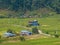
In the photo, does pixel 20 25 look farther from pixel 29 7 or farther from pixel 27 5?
pixel 27 5

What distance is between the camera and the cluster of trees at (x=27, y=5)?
391 ft

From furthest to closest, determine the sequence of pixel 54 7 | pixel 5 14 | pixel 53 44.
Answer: pixel 54 7 → pixel 5 14 → pixel 53 44

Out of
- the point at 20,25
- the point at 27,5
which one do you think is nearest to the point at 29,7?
the point at 27,5

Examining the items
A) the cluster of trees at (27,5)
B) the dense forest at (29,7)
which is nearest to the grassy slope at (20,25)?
the dense forest at (29,7)

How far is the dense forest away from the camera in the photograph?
374 feet

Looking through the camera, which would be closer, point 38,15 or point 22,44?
point 22,44

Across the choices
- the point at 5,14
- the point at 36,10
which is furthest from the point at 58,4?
the point at 5,14

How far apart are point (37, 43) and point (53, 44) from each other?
2.88 metres

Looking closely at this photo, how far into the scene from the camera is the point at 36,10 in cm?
11769

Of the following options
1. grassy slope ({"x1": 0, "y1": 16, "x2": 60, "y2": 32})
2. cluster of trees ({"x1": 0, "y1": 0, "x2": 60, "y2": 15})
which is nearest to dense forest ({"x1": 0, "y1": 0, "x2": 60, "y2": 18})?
cluster of trees ({"x1": 0, "y1": 0, "x2": 60, "y2": 15})

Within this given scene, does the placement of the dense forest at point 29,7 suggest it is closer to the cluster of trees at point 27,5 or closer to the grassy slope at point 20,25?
the cluster of trees at point 27,5

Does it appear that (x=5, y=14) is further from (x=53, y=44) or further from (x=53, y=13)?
(x=53, y=44)

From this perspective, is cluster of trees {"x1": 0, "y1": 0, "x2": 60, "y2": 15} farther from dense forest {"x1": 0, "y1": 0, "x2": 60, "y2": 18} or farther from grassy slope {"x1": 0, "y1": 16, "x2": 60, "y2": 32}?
grassy slope {"x1": 0, "y1": 16, "x2": 60, "y2": 32}

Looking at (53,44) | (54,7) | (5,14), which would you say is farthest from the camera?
(54,7)
